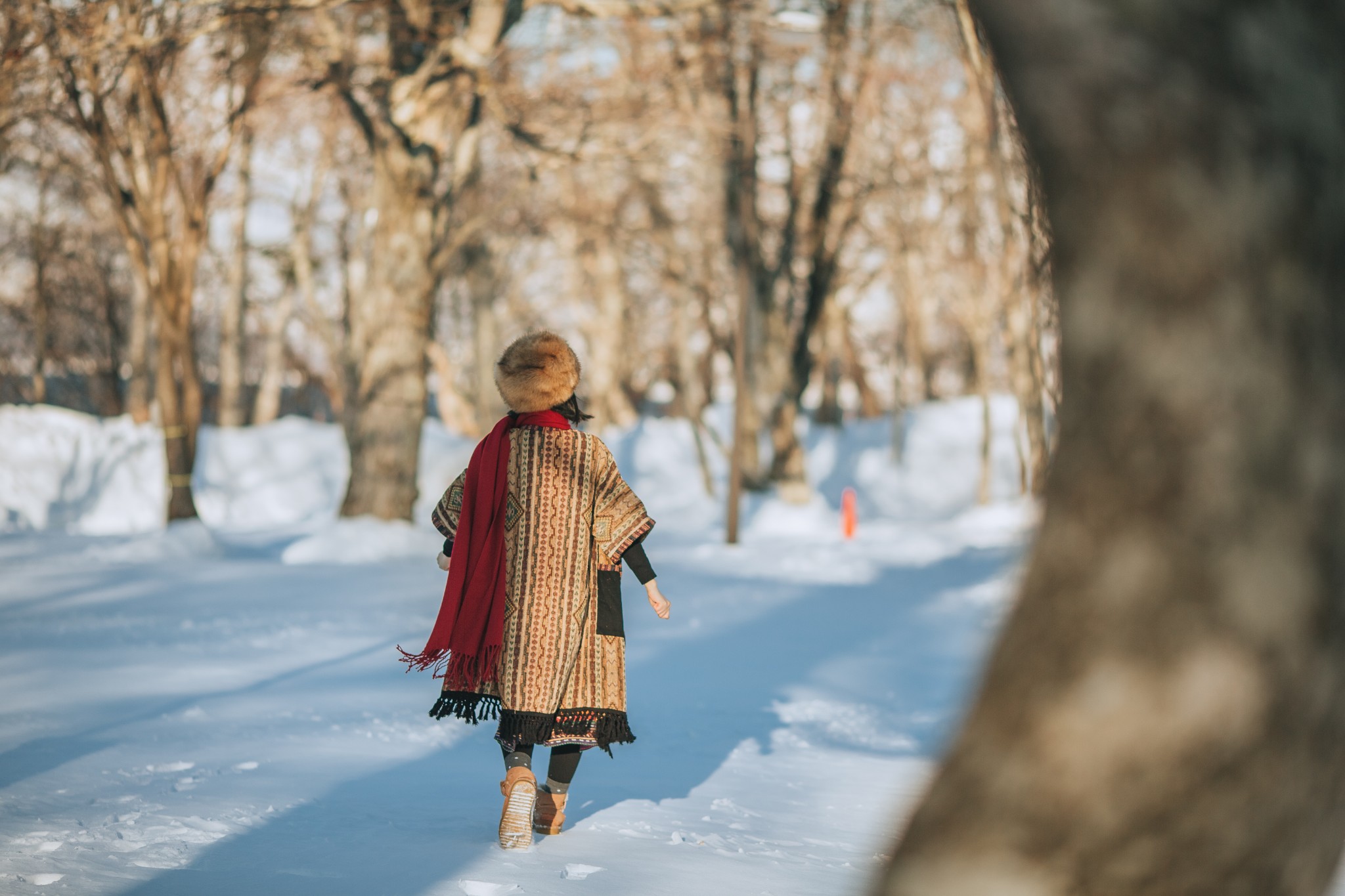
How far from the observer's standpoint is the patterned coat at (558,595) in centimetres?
401

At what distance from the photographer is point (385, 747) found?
18.3 feet

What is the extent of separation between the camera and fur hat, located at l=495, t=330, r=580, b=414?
4168 mm

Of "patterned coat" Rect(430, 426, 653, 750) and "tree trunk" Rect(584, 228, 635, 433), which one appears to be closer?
"patterned coat" Rect(430, 426, 653, 750)

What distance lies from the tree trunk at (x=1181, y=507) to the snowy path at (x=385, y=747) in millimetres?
234

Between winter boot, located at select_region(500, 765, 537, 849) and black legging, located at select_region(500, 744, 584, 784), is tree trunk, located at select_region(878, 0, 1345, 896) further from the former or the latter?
black legging, located at select_region(500, 744, 584, 784)

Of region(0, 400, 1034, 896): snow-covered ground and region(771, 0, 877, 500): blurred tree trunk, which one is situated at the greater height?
region(771, 0, 877, 500): blurred tree trunk

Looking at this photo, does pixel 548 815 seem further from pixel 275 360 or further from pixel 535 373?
pixel 275 360

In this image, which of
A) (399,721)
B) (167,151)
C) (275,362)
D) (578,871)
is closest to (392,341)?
(167,151)

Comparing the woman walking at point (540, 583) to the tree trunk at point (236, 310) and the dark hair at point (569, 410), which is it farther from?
the tree trunk at point (236, 310)

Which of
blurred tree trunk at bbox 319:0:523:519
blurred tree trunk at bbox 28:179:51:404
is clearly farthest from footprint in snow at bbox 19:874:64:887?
blurred tree trunk at bbox 28:179:51:404

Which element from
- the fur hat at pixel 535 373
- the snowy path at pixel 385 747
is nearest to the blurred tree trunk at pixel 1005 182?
the snowy path at pixel 385 747

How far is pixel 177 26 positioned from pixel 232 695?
809cm

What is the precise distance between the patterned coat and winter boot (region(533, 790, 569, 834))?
225 mm

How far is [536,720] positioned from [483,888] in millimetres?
641
